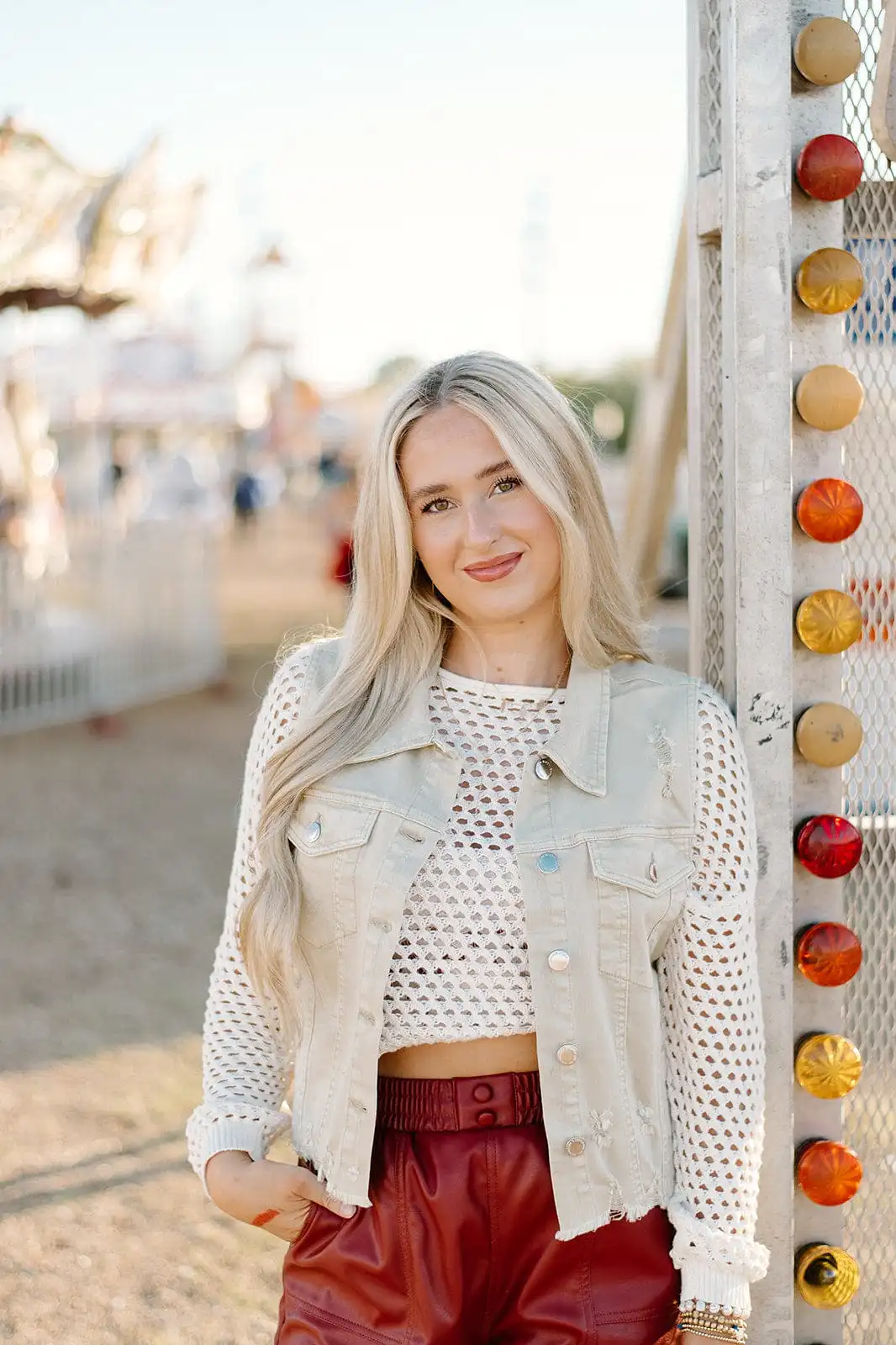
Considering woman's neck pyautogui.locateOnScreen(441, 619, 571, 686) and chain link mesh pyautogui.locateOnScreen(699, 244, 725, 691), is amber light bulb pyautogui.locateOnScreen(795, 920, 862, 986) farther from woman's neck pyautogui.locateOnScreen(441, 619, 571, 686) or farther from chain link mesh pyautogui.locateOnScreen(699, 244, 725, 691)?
woman's neck pyautogui.locateOnScreen(441, 619, 571, 686)

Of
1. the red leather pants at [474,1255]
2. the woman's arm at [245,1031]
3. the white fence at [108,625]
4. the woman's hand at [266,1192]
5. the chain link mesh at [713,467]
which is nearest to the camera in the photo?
the red leather pants at [474,1255]

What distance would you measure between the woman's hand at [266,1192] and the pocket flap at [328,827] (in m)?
0.44

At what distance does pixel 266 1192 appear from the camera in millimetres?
1881

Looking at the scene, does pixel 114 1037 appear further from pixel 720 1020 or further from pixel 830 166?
pixel 830 166

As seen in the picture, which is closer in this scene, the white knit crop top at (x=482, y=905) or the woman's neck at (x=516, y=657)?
the white knit crop top at (x=482, y=905)

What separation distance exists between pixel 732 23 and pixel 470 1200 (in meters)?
1.63

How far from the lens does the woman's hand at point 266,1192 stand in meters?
1.87

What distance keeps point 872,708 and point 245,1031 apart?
3.54 ft

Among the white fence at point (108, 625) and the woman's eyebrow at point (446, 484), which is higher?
the woman's eyebrow at point (446, 484)

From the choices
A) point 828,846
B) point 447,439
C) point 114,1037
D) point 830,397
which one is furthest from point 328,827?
point 114,1037

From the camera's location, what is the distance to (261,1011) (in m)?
2.07

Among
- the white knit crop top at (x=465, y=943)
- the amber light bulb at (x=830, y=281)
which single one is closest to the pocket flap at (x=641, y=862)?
the white knit crop top at (x=465, y=943)

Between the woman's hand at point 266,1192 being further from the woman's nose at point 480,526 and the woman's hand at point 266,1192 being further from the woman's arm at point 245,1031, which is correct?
the woman's nose at point 480,526

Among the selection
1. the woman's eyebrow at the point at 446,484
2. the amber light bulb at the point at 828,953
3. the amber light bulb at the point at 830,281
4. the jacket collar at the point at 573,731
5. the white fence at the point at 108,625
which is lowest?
the white fence at the point at 108,625
